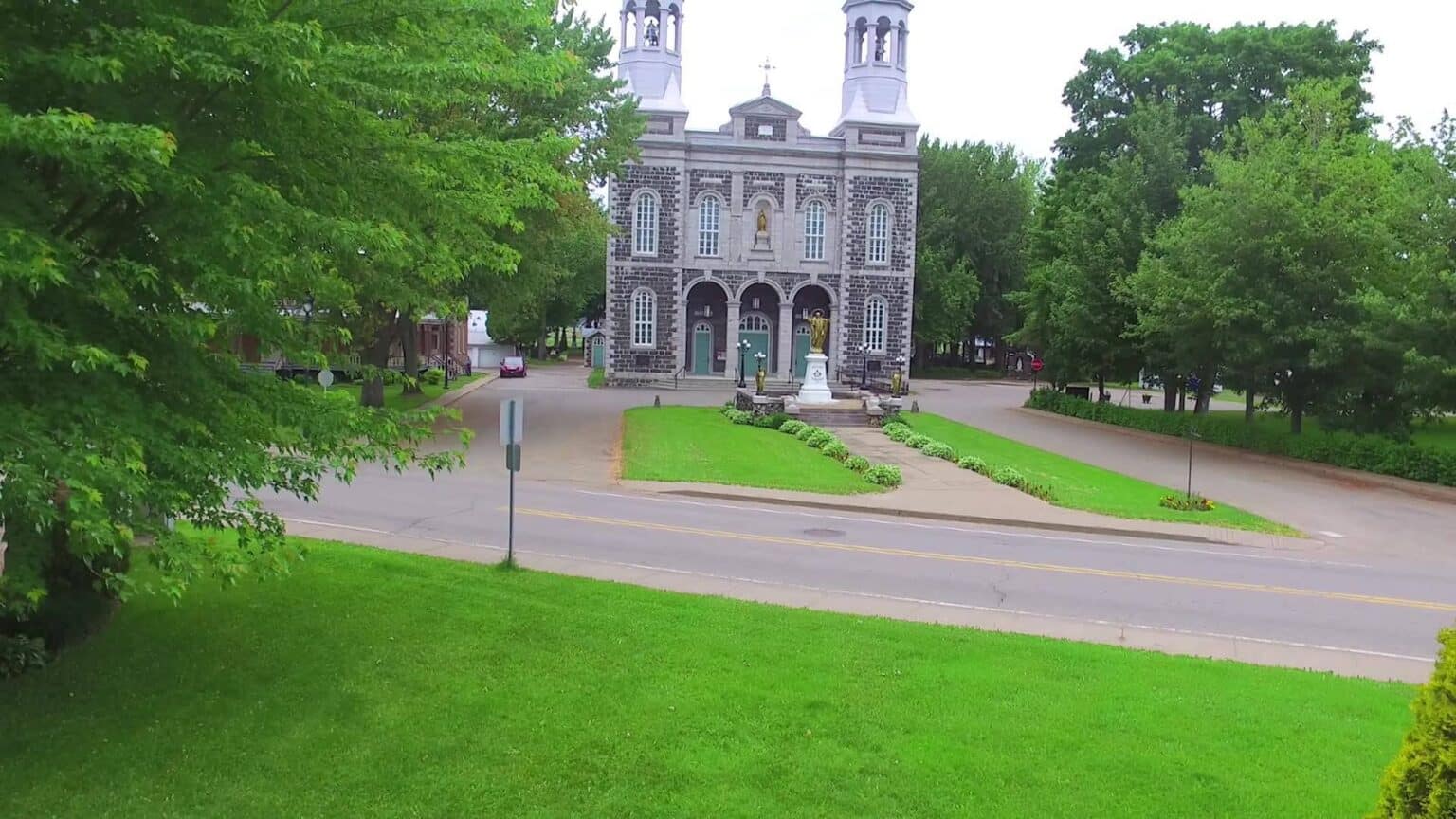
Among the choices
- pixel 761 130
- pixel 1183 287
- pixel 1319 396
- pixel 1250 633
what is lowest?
pixel 1250 633

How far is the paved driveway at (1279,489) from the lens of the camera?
56.1 feet

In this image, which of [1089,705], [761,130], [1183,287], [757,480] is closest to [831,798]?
[1089,705]

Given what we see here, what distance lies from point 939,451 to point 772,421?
25.4 feet

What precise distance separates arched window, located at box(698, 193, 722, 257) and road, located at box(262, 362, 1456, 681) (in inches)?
1370

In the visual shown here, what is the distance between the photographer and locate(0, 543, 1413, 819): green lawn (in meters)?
5.46

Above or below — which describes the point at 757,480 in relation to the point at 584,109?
below

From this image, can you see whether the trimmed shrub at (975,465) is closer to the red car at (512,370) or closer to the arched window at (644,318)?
the arched window at (644,318)

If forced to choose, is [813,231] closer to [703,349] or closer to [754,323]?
[754,323]

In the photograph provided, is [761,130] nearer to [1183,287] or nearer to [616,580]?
[1183,287]

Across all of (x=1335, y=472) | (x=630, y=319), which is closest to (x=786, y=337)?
(x=630, y=319)

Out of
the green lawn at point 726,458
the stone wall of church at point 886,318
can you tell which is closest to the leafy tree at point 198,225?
the green lawn at point 726,458

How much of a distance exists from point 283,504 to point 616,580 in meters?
7.30

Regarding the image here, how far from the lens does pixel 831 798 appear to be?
18.0 feet

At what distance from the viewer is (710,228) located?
52.2m
